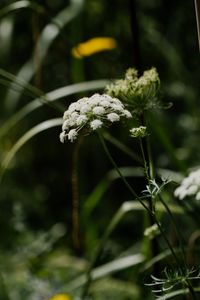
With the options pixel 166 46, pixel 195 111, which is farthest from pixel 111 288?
pixel 166 46

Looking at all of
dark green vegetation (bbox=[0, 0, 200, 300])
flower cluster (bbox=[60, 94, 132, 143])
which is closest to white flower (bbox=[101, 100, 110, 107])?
flower cluster (bbox=[60, 94, 132, 143])

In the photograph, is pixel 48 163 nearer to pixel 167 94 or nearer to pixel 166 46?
pixel 167 94

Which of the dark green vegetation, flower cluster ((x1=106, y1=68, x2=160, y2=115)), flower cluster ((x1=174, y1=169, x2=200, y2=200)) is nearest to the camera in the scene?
flower cluster ((x1=174, y1=169, x2=200, y2=200))

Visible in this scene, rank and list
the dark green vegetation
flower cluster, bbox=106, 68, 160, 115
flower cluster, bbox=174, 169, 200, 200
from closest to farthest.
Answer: flower cluster, bbox=174, 169, 200, 200, flower cluster, bbox=106, 68, 160, 115, the dark green vegetation

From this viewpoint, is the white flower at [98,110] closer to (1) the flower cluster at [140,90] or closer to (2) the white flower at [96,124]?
(2) the white flower at [96,124]

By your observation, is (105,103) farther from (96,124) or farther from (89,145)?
(89,145)

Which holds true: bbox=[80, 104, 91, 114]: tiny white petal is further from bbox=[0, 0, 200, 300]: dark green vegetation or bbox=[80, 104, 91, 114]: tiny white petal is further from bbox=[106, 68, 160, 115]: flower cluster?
bbox=[0, 0, 200, 300]: dark green vegetation

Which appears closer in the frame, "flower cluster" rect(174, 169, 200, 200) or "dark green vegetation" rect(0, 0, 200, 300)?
"flower cluster" rect(174, 169, 200, 200)

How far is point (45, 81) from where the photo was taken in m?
3.75

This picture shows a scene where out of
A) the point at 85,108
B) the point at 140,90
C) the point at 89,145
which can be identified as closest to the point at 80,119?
the point at 85,108

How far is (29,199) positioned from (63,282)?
0.93 metres

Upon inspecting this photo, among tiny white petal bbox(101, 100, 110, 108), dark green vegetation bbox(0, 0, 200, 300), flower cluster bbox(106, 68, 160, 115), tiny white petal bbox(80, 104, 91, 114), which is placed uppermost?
dark green vegetation bbox(0, 0, 200, 300)

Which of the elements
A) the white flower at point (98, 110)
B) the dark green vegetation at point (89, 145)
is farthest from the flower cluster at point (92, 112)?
the dark green vegetation at point (89, 145)

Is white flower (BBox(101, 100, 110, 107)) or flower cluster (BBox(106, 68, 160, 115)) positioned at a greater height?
flower cluster (BBox(106, 68, 160, 115))
